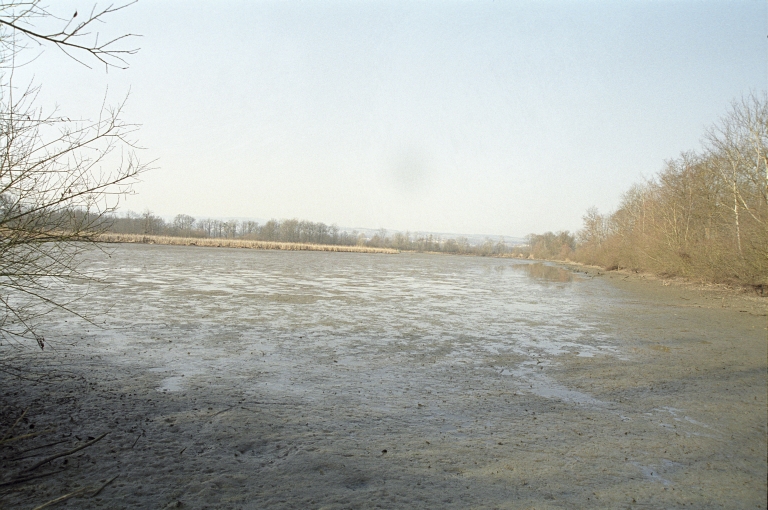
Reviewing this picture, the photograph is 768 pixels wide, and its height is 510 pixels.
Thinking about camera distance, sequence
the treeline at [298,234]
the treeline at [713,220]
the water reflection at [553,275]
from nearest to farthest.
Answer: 1. the treeline at [713,220]
2. the water reflection at [553,275]
3. the treeline at [298,234]

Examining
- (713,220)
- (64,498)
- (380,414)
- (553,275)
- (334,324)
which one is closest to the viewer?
(64,498)

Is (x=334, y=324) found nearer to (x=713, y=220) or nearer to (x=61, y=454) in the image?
(x=61, y=454)

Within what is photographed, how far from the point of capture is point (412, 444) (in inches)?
166

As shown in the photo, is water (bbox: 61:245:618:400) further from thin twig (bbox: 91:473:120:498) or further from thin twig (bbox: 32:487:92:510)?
thin twig (bbox: 32:487:92:510)

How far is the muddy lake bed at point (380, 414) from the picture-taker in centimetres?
338

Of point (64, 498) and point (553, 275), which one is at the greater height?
point (553, 275)

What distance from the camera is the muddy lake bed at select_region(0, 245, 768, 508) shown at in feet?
11.1

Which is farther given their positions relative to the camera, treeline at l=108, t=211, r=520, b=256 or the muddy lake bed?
treeline at l=108, t=211, r=520, b=256

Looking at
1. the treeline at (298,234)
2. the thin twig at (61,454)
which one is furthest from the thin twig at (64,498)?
the treeline at (298,234)

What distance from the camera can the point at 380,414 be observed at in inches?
197

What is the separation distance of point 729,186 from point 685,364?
61.7 ft

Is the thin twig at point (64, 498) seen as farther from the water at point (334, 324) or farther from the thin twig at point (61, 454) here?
the water at point (334, 324)

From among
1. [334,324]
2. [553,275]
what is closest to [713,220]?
[553,275]

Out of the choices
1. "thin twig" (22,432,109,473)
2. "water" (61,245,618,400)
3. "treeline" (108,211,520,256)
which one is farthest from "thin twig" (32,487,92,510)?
"treeline" (108,211,520,256)
